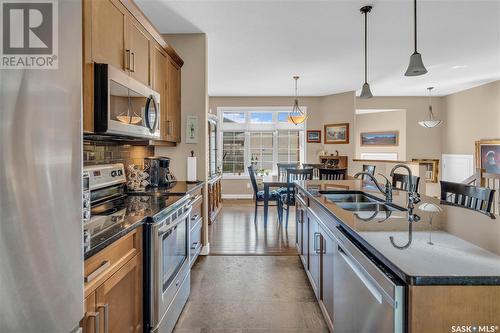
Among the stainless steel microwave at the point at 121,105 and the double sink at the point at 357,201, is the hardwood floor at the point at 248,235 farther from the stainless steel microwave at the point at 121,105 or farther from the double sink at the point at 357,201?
the stainless steel microwave at the point at 121,105

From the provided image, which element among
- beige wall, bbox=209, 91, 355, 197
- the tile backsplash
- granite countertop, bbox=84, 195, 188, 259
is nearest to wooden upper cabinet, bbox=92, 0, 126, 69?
the tile backsplash

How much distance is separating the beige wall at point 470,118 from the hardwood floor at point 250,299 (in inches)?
242

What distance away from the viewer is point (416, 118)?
8.34 meters

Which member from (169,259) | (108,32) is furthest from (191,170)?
(108,32)

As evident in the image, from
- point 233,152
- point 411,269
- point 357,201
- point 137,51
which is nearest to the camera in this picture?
point 411,269

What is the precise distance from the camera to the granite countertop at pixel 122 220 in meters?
1.30

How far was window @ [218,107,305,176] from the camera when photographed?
820 centimetres

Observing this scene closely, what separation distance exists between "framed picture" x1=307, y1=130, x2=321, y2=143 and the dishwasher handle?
21.8ft

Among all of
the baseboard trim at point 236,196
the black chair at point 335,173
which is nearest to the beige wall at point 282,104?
the baseboard trim at point 236,196

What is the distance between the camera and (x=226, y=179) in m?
8.09

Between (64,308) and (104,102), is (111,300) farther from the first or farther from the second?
(104,102)

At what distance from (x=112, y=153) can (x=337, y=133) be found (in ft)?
20.1

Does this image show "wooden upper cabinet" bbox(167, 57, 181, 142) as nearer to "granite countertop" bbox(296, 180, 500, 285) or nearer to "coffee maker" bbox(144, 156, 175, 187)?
"coffee maker" bbox(144, 156, 175, 187)

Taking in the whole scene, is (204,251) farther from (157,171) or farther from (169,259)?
(169,259)
